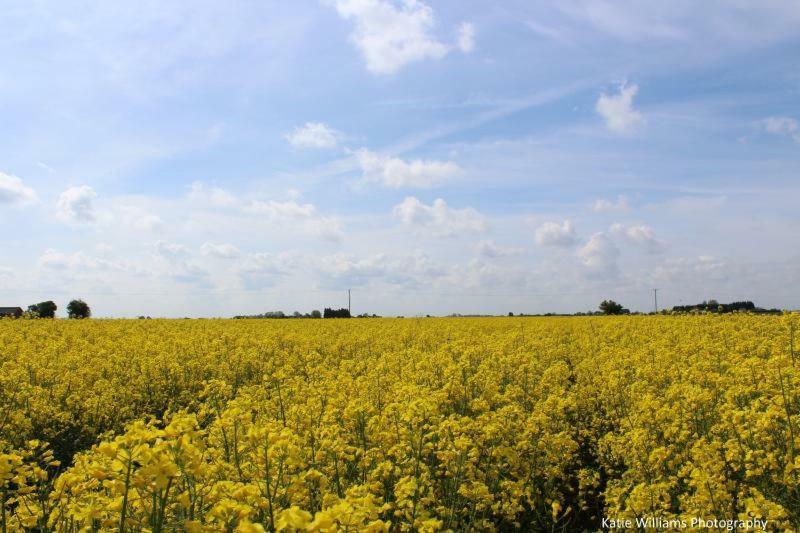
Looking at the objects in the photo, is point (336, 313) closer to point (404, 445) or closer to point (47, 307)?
point (47, 307)

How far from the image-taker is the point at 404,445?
199 inches

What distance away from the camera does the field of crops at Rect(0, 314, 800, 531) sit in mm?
3303

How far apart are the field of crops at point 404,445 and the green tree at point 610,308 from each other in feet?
139

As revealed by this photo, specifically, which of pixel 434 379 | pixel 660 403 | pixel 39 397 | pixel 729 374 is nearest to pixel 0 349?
pixel 39 397

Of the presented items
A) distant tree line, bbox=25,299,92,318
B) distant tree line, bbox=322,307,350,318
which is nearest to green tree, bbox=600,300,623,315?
distant tree line, bbox=322,307,350,318

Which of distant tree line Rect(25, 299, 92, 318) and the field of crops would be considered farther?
distant tree line Rect(25, 299, 92, 318)

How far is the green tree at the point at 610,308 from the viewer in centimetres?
5309

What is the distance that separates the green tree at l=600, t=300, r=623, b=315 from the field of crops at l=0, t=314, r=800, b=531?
42.5 m

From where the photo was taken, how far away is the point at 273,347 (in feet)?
49.7

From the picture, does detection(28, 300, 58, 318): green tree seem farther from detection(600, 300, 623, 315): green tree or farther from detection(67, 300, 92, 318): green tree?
detection(600, 300, 623, 315): green tree

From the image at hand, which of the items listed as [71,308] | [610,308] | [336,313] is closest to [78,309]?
[71,308]

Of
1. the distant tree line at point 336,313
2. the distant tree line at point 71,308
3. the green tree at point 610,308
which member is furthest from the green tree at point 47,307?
the green tree at point 610,308

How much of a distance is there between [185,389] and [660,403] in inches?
342

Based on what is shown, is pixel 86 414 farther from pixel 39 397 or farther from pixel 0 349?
pixel 0 349
